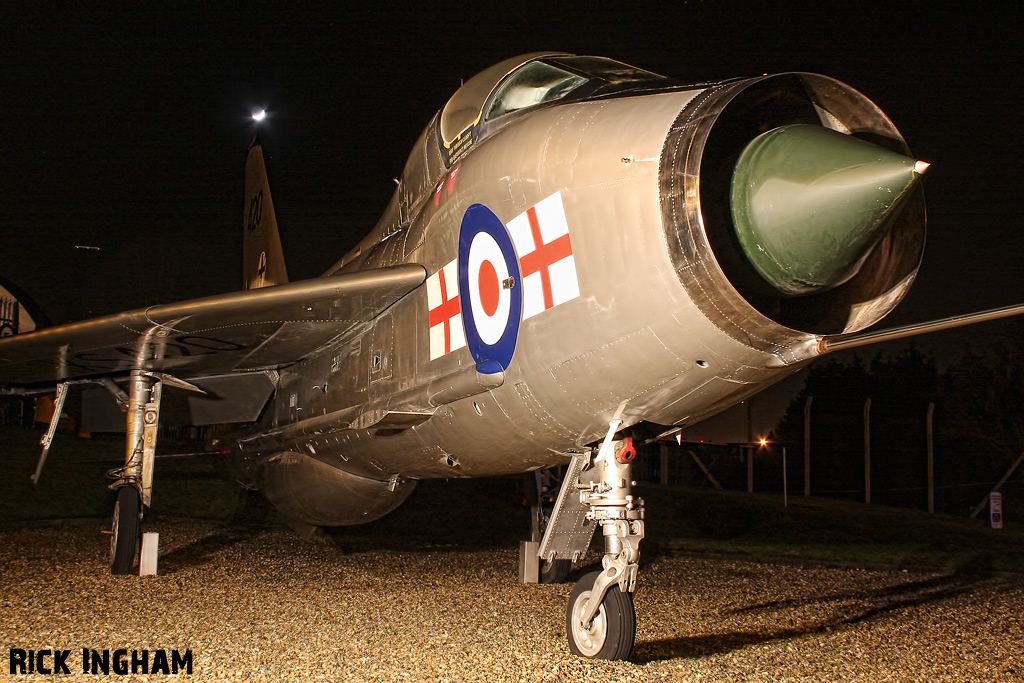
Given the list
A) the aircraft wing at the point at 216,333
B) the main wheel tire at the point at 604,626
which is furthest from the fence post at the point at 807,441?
the main wheel tire at the point at 604,626

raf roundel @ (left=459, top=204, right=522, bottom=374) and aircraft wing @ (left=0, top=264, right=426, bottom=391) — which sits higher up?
aircraft wing @ (left=0, top=264, right=426, bottom=391)

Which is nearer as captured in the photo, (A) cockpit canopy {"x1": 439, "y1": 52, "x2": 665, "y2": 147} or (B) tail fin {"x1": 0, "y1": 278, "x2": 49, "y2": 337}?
(A) cockpit canopy {"x1": 439, "y1": 52, "x2": 665, "y2": 147}

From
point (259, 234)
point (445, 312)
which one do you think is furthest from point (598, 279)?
point (259, 234)

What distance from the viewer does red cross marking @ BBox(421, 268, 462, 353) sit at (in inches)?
191

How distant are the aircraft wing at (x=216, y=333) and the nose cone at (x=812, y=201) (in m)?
2.51

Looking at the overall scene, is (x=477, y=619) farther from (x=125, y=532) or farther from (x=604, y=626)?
(x=125, y=532)

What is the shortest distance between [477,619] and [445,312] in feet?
7.97

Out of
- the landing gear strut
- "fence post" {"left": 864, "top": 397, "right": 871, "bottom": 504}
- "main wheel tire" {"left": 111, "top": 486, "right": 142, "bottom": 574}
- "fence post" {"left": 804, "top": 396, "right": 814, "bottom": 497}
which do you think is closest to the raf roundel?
the landing gear strut

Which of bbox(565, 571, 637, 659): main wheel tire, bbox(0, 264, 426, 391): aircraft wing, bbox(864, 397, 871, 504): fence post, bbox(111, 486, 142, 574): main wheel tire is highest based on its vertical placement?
bbox(0, 264, 426, 391): aircraft wing

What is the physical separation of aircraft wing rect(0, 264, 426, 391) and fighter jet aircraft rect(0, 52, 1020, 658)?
0.04 meters

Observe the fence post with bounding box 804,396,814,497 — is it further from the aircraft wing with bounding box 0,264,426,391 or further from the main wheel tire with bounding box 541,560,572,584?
the aircraft wing with bounding box 0,264,426,391

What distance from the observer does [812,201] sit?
10.2 feet

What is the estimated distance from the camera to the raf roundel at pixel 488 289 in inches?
168

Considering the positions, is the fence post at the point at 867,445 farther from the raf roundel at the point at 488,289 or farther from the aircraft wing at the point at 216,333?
the raf roundel at the point at 488,289
